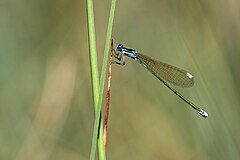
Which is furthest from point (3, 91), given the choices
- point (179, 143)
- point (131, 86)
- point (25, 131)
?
point (179, 143)

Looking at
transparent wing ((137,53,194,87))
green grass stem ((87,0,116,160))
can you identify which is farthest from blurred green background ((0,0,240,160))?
green grass stem ((87,0,116,160))

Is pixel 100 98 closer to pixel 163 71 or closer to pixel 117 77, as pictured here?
pixel 163 71

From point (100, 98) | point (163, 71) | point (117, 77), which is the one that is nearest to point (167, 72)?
point (163, 71)

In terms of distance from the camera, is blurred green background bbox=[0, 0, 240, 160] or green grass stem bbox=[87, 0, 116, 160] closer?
green grass stem bbox=[87, 0, 116, 160]

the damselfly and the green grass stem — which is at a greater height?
the damselfly

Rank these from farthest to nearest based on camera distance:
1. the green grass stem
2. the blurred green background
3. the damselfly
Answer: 1. the blurred green background
2. the damselfly
3. the green grass stem

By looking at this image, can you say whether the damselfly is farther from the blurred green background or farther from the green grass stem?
the green grass stem

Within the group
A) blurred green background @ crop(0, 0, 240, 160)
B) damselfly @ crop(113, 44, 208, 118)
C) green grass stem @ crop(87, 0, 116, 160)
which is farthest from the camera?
blurred green background @ crop(0, 0, 240, 160)
